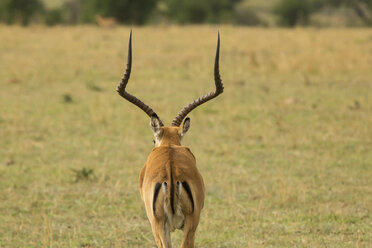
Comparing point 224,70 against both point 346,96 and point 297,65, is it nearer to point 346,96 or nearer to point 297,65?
point 297,65

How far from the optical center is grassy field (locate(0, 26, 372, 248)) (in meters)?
6.40

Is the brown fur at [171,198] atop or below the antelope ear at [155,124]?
below

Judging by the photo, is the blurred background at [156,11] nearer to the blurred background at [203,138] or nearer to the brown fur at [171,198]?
the blurred background at [203,138]

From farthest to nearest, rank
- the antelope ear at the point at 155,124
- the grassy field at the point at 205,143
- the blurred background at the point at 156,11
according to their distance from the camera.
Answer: the blurred background at the point at 156,11 < the grassy field at the point at 205,143 < the antelope ear at the point at 155,124

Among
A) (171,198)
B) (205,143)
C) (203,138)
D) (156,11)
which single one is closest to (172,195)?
(171,198)

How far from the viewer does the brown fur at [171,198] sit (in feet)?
13.7

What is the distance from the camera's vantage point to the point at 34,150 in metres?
9.42

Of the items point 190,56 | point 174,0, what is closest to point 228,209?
point 190,56

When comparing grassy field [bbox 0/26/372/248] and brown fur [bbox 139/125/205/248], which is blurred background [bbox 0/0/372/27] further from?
brown fur [bbox 139/125/205/248]

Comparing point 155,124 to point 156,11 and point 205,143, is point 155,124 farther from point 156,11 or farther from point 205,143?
point 156,11

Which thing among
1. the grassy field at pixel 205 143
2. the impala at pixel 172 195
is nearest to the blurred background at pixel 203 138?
the grassy field at pixel 205 143

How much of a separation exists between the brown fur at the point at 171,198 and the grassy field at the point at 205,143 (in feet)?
5.40

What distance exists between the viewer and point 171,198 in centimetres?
413

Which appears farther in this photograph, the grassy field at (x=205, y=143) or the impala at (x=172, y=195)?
the grassy field at (x=205, y=143)
